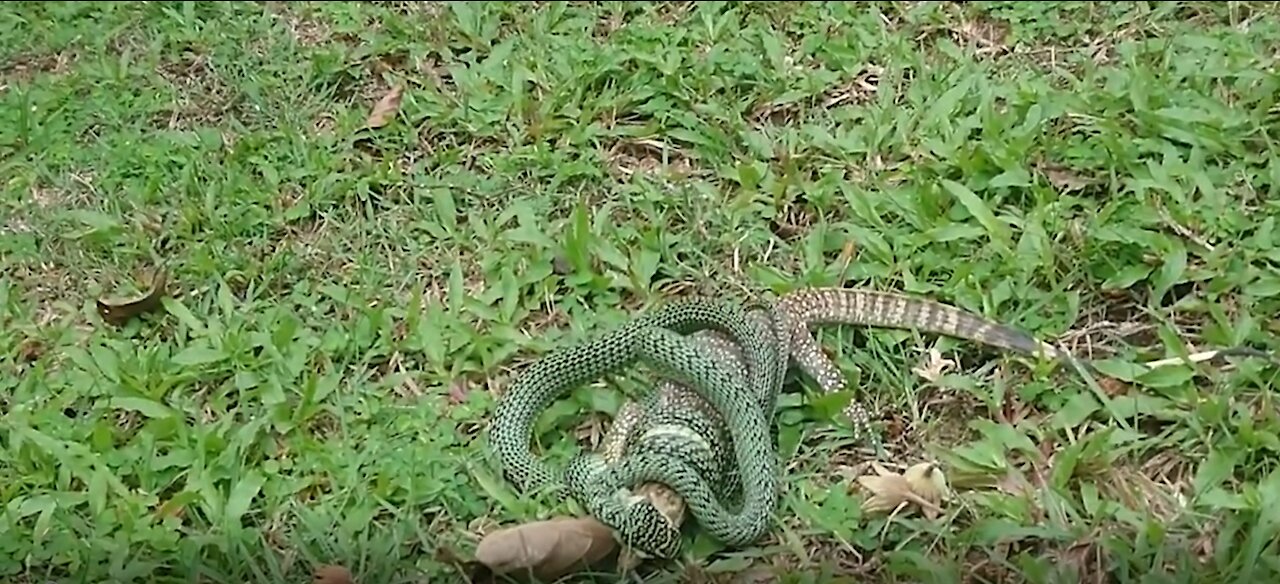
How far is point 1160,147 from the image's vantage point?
14.9 feet

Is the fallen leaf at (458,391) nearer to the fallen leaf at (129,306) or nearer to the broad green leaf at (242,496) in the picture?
the broad green leaf at (242,496)

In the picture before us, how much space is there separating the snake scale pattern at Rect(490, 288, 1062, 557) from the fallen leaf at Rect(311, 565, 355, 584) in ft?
1.47

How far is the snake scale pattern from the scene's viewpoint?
3488 mm

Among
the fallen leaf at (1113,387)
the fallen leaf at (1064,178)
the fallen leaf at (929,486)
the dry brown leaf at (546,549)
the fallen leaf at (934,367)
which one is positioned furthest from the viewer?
the fallen leaf at (1064,178)

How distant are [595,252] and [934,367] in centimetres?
101

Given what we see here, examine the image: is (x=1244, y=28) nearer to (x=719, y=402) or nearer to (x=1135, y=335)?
(x=1135, y=335)

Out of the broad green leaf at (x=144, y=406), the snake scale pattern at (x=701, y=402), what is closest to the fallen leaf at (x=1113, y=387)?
the snake scale pattern at (x=701, y=402)

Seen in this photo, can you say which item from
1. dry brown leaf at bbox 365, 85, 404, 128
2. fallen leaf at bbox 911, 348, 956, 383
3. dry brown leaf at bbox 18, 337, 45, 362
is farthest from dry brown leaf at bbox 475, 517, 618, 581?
dry brown leaf at bbox 365, 85, 404, 128

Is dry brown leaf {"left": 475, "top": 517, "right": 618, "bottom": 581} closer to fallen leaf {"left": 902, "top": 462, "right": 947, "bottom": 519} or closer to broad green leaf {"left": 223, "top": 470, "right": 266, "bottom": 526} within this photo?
broad green leaf {"left": 223, "top": 470, "right": 266, "bottom": 526}

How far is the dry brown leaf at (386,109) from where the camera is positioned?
16.5 ft

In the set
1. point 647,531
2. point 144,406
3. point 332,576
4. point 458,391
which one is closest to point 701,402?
point 647,531

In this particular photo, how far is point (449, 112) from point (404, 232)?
1.95ft

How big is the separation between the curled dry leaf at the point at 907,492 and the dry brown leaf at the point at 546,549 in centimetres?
61

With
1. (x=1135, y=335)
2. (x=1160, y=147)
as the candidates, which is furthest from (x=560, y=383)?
(x=1160, y=147)
